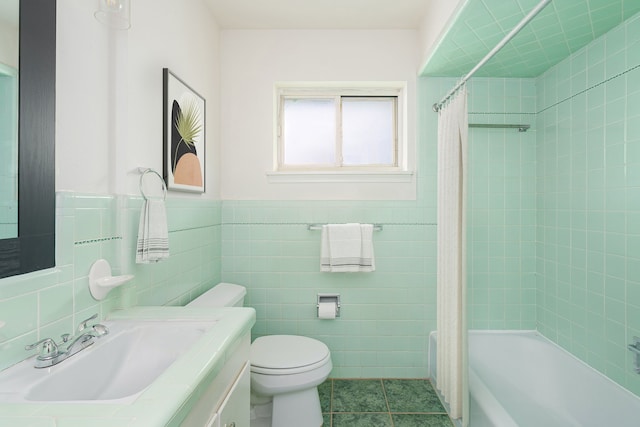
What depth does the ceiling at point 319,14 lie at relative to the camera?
1.99 m

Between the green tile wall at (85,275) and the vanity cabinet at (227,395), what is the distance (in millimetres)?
462

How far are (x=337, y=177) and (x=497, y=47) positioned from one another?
3.80 ft

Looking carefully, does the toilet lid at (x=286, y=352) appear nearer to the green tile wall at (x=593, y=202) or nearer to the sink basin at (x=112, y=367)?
the sink basin at (x=112, y=367)

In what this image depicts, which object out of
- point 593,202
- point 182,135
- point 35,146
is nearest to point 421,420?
point 593,202

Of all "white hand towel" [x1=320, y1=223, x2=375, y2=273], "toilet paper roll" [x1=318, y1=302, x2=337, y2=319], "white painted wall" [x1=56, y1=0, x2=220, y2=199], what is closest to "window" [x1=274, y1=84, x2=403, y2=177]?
"white hand towel" [x1=320, y1=223, x2=375, y2=273]

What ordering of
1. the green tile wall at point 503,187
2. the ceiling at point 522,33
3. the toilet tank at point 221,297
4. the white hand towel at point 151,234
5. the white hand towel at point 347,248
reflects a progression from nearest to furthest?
the white hand towel at point 151,234 < the ceiling at point 522,33 < the toilet tank at point 221,297 < the white hand towel at point 347,248 < the green tile wall at point 503,187

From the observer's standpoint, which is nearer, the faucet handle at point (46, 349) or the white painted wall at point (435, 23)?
the faucet handle at point (46, 349)

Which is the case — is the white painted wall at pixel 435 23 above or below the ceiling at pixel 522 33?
above

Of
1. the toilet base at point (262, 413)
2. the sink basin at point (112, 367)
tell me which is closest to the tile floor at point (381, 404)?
the toilet base at point (262, 413)

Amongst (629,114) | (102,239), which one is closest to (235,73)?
(102,239)

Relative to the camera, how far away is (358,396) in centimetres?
205

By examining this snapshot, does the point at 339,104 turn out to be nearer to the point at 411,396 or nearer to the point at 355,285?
the point at 355,285

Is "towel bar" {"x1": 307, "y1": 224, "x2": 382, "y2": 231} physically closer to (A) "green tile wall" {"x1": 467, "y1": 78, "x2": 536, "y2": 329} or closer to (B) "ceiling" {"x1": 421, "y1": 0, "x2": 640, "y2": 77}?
(A) "green tile wall" {"x1": 467, "y1": 78, "x2": 536, "y2": 329}

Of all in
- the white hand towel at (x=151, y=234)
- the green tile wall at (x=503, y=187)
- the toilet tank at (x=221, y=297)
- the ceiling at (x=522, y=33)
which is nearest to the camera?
the white hand towel at (x=151, y=234)
